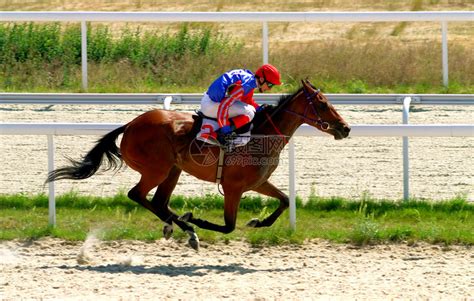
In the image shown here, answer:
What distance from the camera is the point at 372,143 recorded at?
40.3ft

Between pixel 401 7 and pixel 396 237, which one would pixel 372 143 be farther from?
pixel 401 7

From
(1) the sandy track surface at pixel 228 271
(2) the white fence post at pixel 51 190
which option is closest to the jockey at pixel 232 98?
(1) the sandy track surface at pixel 228 271

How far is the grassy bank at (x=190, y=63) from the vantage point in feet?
47.9

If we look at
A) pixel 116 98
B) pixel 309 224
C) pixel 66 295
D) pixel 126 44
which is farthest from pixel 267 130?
pixel 126 44

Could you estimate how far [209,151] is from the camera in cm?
848

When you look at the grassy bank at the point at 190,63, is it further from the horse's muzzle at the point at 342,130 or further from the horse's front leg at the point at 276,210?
the horse's muzzle at the point at 342,130

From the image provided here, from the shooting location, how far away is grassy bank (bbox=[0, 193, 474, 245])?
8781mm

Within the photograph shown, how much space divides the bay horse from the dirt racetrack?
4.96 feet

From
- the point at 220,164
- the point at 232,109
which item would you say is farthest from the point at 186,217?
the point at 232,109

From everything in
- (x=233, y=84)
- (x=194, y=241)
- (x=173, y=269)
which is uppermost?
(x=233, y=84)

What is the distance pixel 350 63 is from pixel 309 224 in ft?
20.8

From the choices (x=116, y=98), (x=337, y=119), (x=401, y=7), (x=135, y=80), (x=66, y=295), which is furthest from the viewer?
(x=401, y=7)

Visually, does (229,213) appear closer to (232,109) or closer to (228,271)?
(228,271)

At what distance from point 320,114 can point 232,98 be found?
0.71 m
